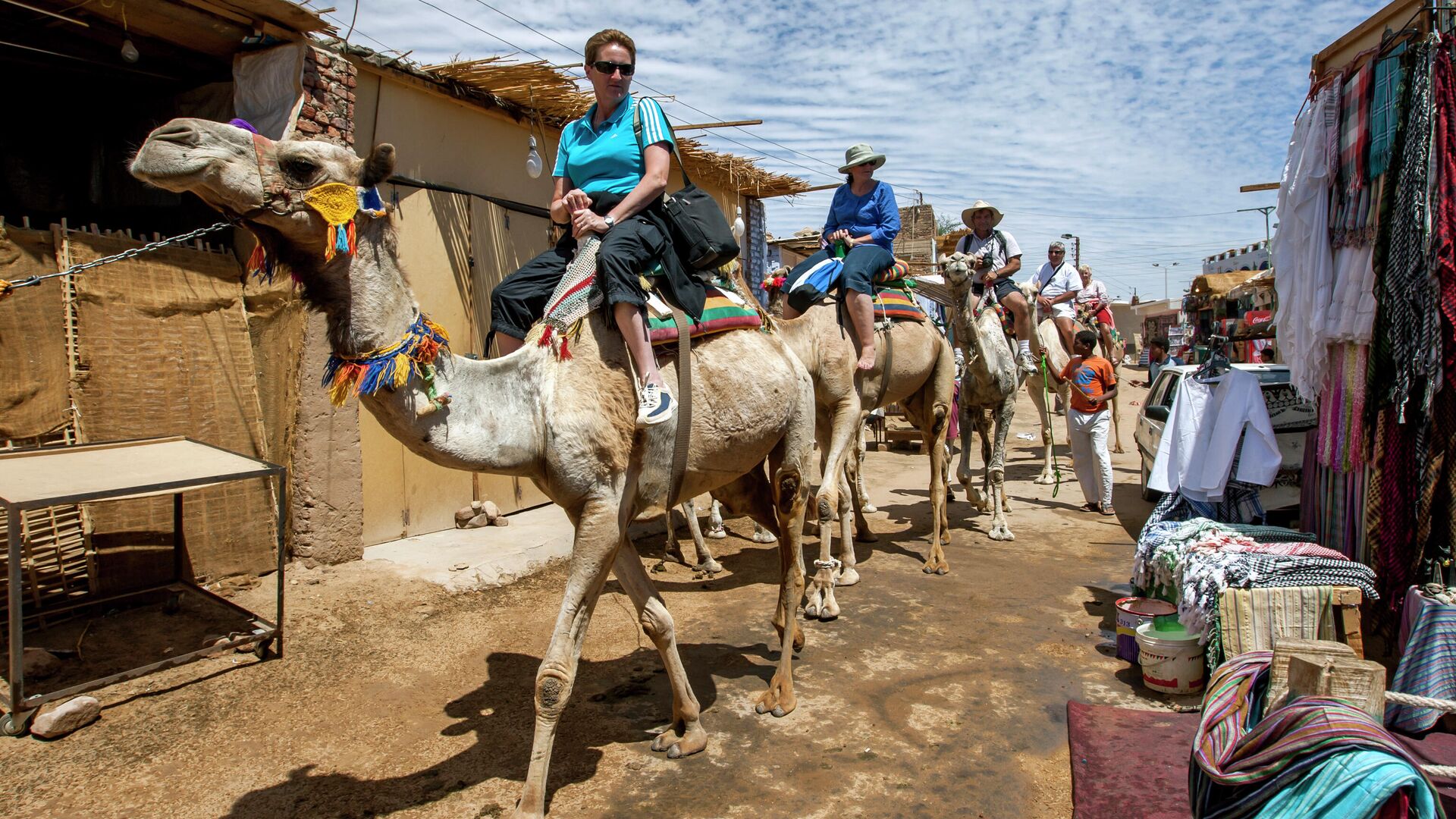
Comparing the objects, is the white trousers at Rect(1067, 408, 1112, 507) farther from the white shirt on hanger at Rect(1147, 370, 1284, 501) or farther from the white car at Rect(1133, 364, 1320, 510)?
the white shirt on hanger at Rect(1147, 370, 1284, 501)

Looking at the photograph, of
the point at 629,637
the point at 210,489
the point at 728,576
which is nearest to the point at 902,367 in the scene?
the point at 728,576

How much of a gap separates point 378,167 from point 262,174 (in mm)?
371

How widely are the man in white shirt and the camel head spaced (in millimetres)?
11517

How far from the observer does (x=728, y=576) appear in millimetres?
6805

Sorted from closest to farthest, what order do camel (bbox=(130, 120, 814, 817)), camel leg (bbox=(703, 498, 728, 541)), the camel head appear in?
the camel head → camel (bbox=(130, 120, 814, 817)) → camel leg (bbox=(703, 498, 728, 541))

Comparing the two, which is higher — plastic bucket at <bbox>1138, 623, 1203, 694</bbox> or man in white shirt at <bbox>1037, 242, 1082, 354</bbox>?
man in white shirt at <bbox>1037, 242, 1082, 354</bbox>

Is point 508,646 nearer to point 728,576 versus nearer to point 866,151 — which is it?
point 728,576

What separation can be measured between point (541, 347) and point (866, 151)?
14.6ft

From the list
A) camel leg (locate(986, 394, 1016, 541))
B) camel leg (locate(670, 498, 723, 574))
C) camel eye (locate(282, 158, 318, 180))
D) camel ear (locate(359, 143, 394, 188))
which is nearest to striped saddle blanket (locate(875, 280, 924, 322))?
camel leg (locate(986, 394, 1016, 541))

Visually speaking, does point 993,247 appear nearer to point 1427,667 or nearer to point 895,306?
point 895,306

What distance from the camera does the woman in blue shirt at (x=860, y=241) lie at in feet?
20.8

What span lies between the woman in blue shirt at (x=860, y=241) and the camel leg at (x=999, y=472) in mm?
2552

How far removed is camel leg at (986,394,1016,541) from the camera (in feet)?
26.1

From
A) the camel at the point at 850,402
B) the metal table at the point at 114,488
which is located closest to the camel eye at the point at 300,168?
the metal table at the point at 114,488
